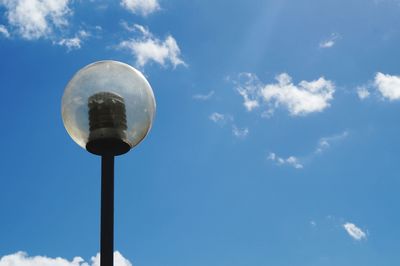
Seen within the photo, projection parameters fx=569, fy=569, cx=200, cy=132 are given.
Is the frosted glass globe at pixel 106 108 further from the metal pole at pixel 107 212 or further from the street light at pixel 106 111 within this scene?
the metal pole at pixel 107 212

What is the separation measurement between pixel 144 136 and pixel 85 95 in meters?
0.69

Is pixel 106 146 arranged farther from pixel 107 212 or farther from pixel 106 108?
pixel 107 212

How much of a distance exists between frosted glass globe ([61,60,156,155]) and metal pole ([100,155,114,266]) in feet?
0.73

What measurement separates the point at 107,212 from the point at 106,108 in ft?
3.33

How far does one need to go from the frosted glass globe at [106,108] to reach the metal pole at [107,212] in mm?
222

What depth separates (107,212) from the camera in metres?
4.97

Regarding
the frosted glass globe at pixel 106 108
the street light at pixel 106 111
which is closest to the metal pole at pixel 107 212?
the street light at pixel 106 111

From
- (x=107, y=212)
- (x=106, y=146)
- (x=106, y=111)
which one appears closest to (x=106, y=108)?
(x=106, y=111)

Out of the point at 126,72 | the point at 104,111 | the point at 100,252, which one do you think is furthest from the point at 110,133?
the point at 100,252

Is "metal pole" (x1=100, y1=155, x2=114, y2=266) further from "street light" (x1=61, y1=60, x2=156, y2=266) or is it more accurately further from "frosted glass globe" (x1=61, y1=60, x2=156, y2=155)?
"frosted glass globe" (x1=61, y1=60, x2=156, y2=155)

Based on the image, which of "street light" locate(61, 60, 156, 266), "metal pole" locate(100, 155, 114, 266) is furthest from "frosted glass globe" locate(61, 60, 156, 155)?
"metal pole" locate(100, 155, 114, 266)

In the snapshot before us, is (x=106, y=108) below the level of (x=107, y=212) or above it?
above

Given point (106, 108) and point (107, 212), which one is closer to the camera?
point (107, 212)

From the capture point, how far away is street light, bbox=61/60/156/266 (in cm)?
536
